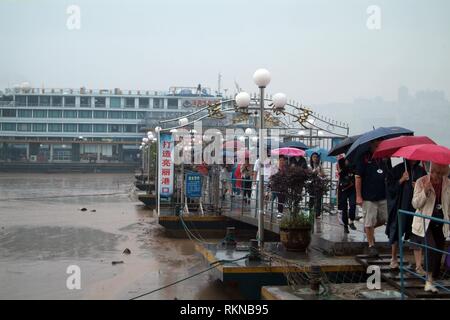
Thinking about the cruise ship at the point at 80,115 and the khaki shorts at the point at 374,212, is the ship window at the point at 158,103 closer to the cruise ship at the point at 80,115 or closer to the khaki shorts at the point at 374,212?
the cruise ship at the point at 80,115

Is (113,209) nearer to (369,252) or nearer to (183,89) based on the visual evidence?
(369,252)

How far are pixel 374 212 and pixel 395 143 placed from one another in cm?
112

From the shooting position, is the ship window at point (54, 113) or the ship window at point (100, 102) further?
the ship window at point (100, 102)

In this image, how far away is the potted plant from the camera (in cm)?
774

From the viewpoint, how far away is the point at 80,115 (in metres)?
80.1

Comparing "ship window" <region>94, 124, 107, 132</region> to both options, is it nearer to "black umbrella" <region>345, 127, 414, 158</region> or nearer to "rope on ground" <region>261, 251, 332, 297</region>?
"rope on ground" <region>261, 251, 332, 297</region>

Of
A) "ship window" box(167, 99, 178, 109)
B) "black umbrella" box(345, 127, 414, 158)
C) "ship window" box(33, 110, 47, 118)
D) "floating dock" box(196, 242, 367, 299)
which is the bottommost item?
"floating dock" box(196, 242, 367, 299)

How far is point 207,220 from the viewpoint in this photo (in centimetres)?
1284

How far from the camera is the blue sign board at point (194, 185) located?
13.2 meters

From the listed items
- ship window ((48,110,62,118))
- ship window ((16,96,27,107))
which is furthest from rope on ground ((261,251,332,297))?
ship window ((16,96,27,107))

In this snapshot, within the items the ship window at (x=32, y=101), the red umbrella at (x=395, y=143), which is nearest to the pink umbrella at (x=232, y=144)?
the red umbrella at (x=395, y=143)

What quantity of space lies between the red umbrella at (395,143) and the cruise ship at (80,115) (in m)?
71.8

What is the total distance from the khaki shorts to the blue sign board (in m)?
6.44

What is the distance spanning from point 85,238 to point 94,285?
497 centimetres
